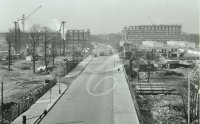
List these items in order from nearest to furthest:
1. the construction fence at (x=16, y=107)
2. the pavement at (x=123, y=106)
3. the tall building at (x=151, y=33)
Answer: the pavement at (x=123, y=106) < the construction fence at (x=16, y=107) < the tall building at (x=151, y=33)

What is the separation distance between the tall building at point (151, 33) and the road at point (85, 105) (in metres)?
152

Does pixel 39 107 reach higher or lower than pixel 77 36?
lower

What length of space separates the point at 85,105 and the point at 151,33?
560 ft

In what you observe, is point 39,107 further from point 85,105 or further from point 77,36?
point 77,36

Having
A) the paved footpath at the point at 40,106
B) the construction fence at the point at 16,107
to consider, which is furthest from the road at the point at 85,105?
the construction fence at the point at 16,107

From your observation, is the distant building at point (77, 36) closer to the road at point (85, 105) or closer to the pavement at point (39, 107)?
the road at point (85, 105)

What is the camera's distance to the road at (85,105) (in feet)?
80.5

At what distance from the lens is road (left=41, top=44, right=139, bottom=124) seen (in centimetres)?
2453

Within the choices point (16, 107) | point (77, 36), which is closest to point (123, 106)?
point (16, 107)

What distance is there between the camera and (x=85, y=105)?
29.7 meters

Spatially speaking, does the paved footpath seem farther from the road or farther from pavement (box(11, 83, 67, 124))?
the road

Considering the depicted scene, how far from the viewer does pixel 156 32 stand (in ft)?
642

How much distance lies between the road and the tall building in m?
152

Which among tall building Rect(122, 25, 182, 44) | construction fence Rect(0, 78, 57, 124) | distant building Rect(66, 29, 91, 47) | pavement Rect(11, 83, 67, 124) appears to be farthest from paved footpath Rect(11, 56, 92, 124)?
tall building Rect(122, 25, 182, 44)
